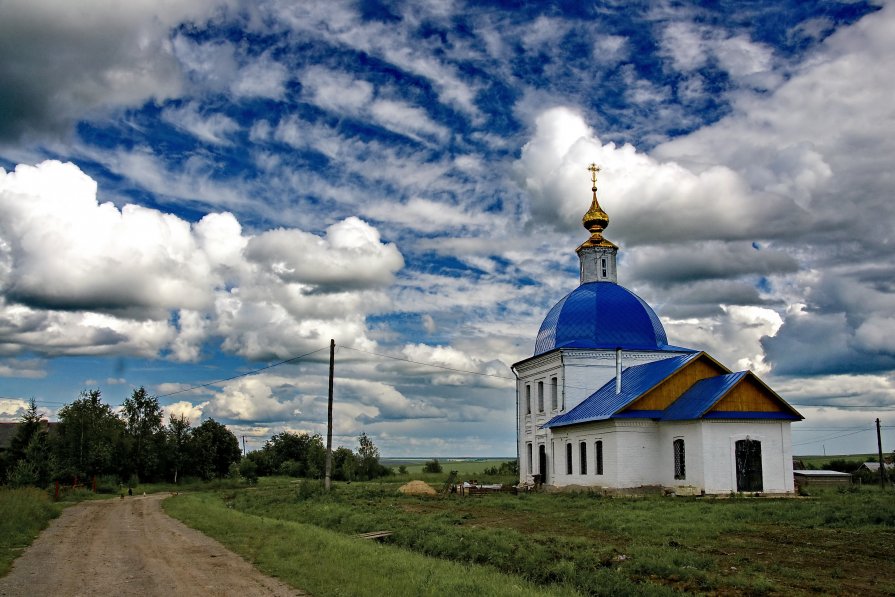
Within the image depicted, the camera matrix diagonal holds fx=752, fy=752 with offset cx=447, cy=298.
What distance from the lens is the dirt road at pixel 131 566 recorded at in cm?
1188

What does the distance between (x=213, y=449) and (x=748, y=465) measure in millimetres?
45845

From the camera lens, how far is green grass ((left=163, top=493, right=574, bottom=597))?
11.5m

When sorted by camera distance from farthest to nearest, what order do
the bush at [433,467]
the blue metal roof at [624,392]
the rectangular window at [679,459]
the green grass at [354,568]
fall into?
the bush at [433,467] → the blue metal roof at [624,392] → the rectangular window at [679,459] → the green grass at [354,568]

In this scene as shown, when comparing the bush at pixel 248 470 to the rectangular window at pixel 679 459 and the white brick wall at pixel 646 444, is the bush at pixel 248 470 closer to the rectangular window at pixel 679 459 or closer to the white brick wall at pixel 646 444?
the white brick wall at pixel 646 444

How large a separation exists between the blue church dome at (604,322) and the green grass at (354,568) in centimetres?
2249

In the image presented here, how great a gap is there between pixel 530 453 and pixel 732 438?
612 inches

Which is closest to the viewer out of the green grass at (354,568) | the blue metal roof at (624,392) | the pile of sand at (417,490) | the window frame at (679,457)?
the green grass at (354,568)

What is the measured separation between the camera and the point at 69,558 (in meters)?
15.6

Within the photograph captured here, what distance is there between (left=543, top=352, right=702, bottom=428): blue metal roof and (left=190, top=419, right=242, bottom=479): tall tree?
3465 centimetres

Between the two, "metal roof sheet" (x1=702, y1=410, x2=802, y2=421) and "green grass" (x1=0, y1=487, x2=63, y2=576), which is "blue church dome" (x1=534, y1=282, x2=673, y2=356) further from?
"green grass" (x1=0, y1=487, x2=63, y2=576)

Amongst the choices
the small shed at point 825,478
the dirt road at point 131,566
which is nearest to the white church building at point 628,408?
the small shed at point 825,478

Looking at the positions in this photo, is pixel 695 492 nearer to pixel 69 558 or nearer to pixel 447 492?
pixel 447 492

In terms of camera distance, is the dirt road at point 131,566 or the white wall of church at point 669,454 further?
the white wall of church at point 669,454

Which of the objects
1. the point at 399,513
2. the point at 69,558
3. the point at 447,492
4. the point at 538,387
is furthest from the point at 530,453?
the point at 69,558
